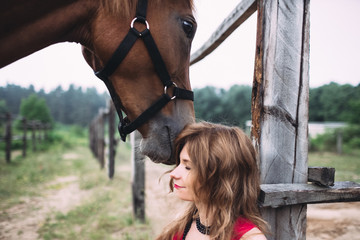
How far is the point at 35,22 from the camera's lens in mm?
1215

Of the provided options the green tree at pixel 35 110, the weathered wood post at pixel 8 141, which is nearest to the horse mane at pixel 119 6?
the weathered wood post at pixel 8 141

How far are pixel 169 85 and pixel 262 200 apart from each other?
73 centimetres

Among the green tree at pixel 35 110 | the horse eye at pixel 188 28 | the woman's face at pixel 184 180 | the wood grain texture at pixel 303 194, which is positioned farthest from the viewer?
the green tree at pixel 35 110

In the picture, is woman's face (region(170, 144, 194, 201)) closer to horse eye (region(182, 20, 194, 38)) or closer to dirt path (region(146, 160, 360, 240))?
horse eye (region(182, 20, 194, 38))

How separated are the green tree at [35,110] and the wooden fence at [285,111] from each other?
27435 mm

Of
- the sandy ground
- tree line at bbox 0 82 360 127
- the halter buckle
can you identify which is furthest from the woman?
the sandy ground

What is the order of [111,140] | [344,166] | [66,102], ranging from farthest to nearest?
1. [66,102]
2. [344,166]
3. [111,140]

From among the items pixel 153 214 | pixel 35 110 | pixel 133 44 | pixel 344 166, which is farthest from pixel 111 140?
pixel 35 110

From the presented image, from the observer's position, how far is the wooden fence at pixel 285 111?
1.03 m

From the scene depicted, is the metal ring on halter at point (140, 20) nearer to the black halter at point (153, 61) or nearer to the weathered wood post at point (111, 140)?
the black halter at point (153, 61)

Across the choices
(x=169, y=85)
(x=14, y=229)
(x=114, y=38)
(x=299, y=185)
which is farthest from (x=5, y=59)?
(x=14, y=229)

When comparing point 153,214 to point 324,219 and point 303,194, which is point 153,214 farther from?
point 303,194

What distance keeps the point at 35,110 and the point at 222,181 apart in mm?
28783

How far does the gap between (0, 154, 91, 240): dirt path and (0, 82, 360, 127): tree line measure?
9.82 feet
